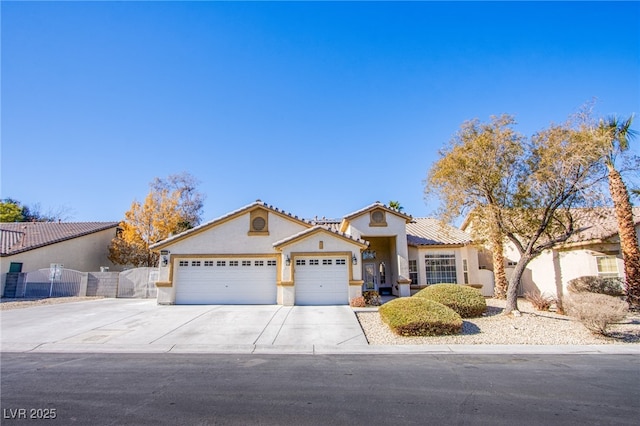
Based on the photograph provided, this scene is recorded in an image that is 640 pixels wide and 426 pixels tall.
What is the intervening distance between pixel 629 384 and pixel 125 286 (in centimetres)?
2435

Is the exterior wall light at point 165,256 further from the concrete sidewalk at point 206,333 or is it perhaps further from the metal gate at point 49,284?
the metal gate at point 49,284

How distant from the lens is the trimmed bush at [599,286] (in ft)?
54.1

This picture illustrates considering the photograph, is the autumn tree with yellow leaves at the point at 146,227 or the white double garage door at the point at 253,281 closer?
the white double garage door at the point at 253,281

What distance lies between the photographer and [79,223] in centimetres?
3183

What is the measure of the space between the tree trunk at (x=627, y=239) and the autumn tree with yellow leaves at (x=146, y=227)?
3059 cm

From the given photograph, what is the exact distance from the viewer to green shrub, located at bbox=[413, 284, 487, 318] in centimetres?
1433

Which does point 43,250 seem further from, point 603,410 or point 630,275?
point 630,275

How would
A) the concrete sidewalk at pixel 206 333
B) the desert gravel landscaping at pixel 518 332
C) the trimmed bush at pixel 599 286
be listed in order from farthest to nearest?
1. the trimmed bush at pixel 599 286
2. the desert gravel landscaping at pixel 518 332
3. the concrete sidewalk at pixel 206 333

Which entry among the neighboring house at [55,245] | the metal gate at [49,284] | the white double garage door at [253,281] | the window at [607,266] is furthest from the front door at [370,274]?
the neighboring house at [55,245]

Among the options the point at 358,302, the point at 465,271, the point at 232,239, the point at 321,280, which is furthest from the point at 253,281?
the point at 465,271

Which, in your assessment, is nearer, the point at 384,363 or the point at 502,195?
the point at 384,363

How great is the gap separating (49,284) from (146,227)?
9.06 meters

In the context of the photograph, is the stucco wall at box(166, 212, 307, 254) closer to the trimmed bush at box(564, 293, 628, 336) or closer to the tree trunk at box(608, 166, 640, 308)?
the trimmed bush at box(564, 293, 628, 336)

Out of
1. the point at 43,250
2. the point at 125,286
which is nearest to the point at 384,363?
the point at 125,286
